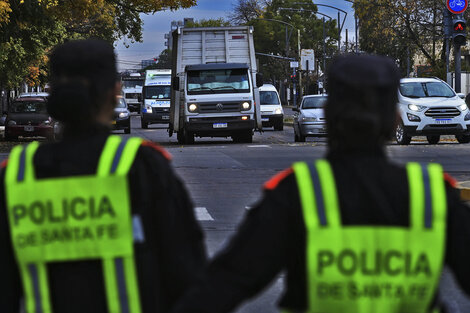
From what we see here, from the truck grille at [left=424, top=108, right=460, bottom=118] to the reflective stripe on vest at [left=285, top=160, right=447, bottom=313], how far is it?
78.3ft

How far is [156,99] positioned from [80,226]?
45.9 meters

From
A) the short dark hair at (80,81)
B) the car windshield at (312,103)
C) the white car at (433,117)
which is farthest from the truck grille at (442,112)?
the short dark hair at (80,81)

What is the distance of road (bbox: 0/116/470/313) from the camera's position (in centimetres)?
811

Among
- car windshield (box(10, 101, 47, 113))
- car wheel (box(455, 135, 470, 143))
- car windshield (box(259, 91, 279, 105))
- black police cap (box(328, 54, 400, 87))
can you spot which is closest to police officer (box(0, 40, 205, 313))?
black police cap (box(328, 54, 400, 87))

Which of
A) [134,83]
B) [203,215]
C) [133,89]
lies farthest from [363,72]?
[134,83]

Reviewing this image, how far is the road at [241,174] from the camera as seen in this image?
319 inches

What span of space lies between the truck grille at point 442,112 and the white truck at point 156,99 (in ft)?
74.0

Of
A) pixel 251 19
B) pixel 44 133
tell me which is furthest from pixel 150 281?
pixel 251 19

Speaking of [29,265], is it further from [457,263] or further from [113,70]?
[457,263]

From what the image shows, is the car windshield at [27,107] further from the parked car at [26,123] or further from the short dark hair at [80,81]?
the short dark hair at [80,81]

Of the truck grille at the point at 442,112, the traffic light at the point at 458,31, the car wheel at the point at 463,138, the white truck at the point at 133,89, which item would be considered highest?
the traffic light at the point at 458,31

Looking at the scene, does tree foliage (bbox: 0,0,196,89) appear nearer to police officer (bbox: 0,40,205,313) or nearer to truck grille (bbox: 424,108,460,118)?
truck grille (bbox: 424,108,460,118)

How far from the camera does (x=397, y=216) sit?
2539 mm

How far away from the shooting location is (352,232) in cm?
252
